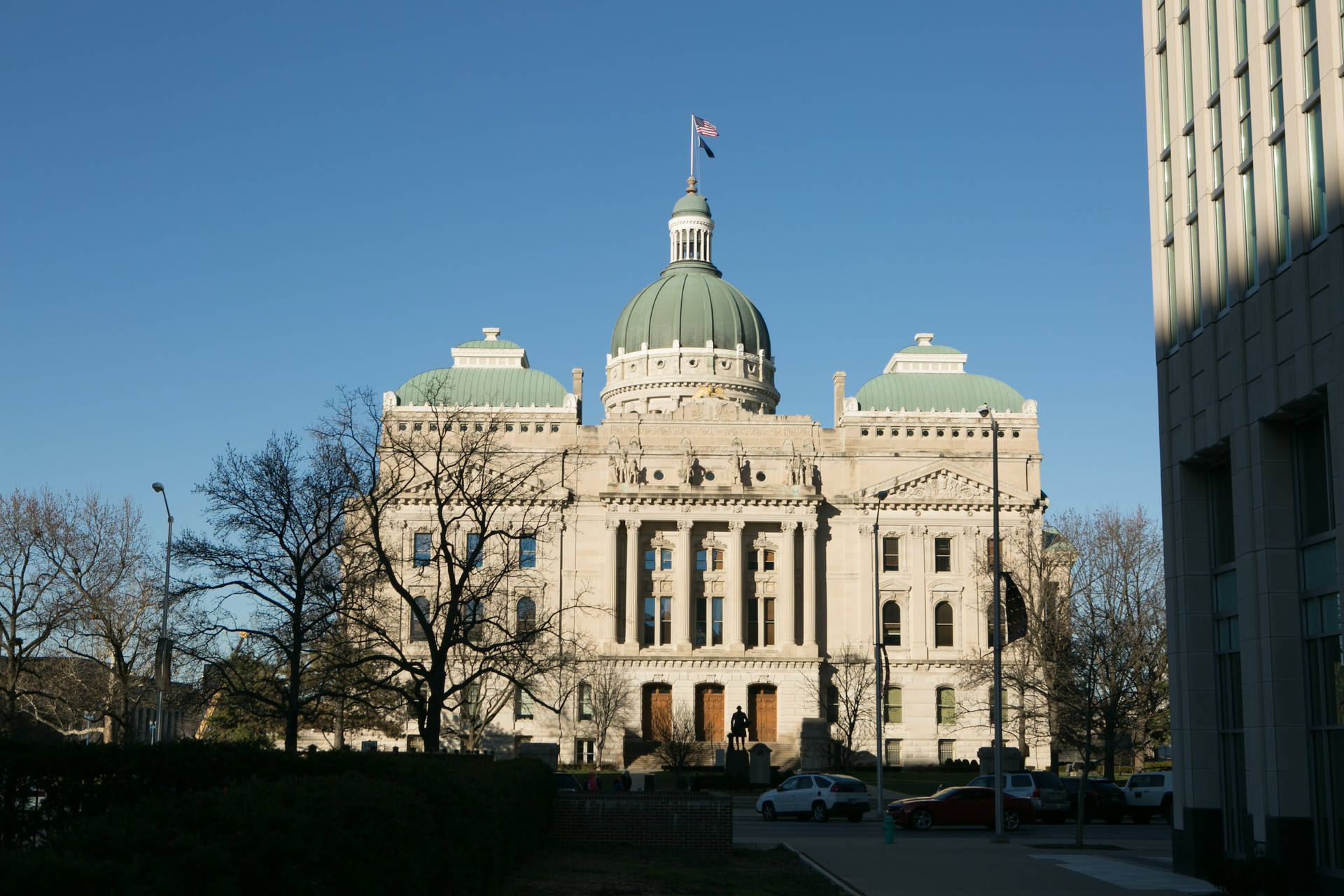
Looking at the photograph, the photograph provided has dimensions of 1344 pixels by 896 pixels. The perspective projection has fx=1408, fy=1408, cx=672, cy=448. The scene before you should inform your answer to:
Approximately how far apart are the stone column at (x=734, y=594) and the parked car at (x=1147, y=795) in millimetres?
38140

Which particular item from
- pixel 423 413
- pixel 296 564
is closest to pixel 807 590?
pixel 423 413

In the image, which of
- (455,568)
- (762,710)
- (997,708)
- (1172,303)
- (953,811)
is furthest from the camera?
(762,710)

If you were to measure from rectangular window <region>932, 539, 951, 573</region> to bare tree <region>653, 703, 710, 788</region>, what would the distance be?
1845cm

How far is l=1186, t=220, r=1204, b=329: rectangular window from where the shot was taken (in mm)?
28578

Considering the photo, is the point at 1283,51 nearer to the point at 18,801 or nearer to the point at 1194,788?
the point at 1194,788

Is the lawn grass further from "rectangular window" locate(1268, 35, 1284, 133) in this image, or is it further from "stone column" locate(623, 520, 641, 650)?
"stone column" locate(623, 520, 641, 650)

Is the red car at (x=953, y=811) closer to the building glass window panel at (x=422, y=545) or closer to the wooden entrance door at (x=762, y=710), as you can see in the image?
the wooden entrance door at (x=762, y=710)

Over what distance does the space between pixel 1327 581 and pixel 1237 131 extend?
8.74 m

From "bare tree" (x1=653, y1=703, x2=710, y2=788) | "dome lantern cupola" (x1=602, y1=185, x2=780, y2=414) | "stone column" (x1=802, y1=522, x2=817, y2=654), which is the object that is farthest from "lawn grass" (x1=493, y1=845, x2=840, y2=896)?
"dome lantern cupola" (x1=602, y1=185, x2=780, y2=414)

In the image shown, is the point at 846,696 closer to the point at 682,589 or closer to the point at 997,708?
the point at 682,589

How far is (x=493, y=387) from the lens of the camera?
9675cm

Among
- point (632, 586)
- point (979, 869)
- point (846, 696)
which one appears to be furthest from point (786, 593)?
point (979, 869)

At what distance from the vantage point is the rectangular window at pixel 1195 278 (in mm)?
28578

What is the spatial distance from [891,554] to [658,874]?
6756cm
